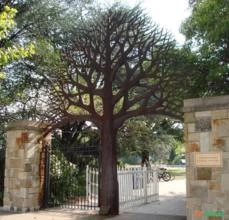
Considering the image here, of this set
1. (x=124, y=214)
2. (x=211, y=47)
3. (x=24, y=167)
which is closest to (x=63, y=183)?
(x=24, y=167)

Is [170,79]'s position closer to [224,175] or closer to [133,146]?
[224,175]

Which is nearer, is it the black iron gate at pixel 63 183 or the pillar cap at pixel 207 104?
the pillar cap at pixel 207 104

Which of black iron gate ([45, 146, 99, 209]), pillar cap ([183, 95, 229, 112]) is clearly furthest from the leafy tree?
black iron gate ([45, 146, 99, 209])

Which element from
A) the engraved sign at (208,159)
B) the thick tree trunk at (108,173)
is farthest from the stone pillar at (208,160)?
the thick tree trunk at (108,173)

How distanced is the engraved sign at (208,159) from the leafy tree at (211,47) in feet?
7.05

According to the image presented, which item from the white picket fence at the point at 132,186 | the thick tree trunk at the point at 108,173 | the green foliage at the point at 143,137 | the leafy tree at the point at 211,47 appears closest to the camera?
the leafy tree at the point at 211,47

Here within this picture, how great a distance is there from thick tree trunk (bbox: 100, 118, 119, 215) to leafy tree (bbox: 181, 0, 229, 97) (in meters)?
2.64

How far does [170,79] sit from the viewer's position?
1077 cm

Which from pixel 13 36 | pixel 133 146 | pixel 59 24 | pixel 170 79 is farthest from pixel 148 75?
pixel 133 146

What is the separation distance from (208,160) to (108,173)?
371cm

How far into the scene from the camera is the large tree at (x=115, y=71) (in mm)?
10914

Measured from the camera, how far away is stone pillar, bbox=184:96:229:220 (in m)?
7.99

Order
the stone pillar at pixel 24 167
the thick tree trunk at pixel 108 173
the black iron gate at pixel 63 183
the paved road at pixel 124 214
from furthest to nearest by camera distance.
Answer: the black iron gate at pixel 63 183, the stone pillar at pixel 24 167, the thick tree trunk at pixel 108 173, the paved road at pixel 124 214

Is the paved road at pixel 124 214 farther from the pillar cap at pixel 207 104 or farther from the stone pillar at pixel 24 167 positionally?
the pillar cap at pixel 207 104
